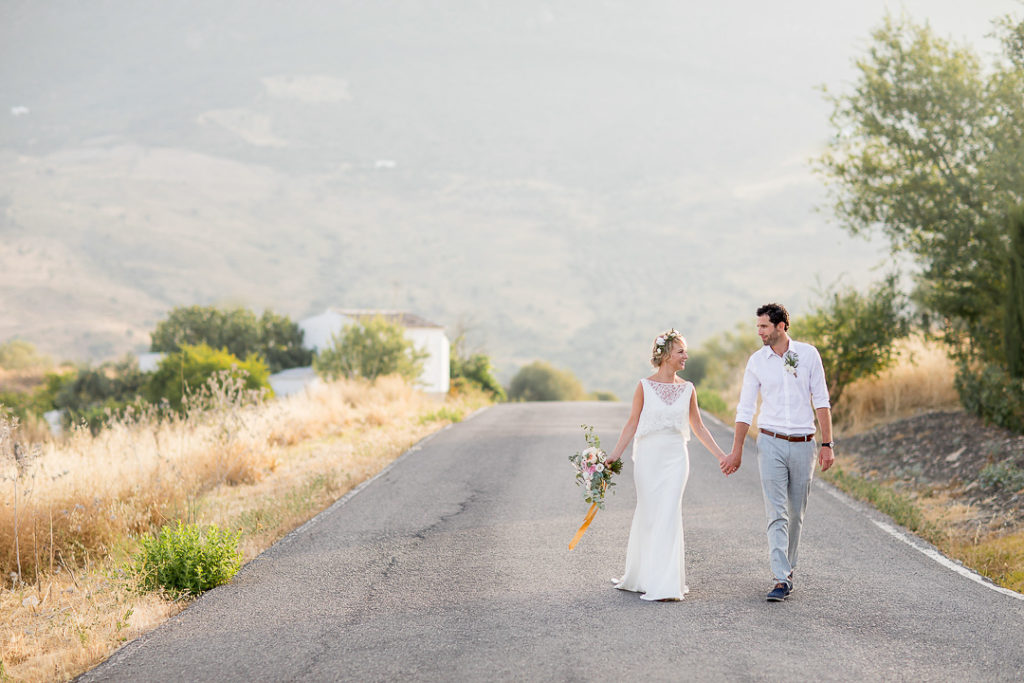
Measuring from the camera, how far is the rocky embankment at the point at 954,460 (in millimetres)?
10078

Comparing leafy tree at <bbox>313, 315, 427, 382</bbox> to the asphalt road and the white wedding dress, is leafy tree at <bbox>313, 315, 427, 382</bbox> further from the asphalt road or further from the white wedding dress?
the white wedding dress

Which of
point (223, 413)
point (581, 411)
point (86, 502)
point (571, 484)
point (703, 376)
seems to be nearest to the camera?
point (86, 502)

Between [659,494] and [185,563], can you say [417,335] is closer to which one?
[185,563]

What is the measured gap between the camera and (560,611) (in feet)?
20.5

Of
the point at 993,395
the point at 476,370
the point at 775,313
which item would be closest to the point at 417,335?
the point at 476,370

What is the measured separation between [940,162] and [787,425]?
13.4 metres

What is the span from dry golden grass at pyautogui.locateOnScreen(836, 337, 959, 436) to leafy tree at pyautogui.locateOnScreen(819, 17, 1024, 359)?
0.86 meters

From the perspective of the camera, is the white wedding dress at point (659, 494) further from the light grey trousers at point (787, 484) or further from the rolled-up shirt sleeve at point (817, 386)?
the rolled-up shirt sleeve at point (817, 386)

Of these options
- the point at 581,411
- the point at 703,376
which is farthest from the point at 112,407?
the point at 703,376

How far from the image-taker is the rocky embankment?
10078 millimetres

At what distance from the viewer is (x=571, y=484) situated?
12.2m

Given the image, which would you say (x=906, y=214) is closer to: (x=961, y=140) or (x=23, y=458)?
(x=961, y=140)

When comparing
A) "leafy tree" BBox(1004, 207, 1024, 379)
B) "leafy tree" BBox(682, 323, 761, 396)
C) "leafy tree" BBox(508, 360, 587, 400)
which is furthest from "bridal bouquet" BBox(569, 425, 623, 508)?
"leafy tree" BBox(508, 360, 587, 400)

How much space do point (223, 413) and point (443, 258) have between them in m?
177
